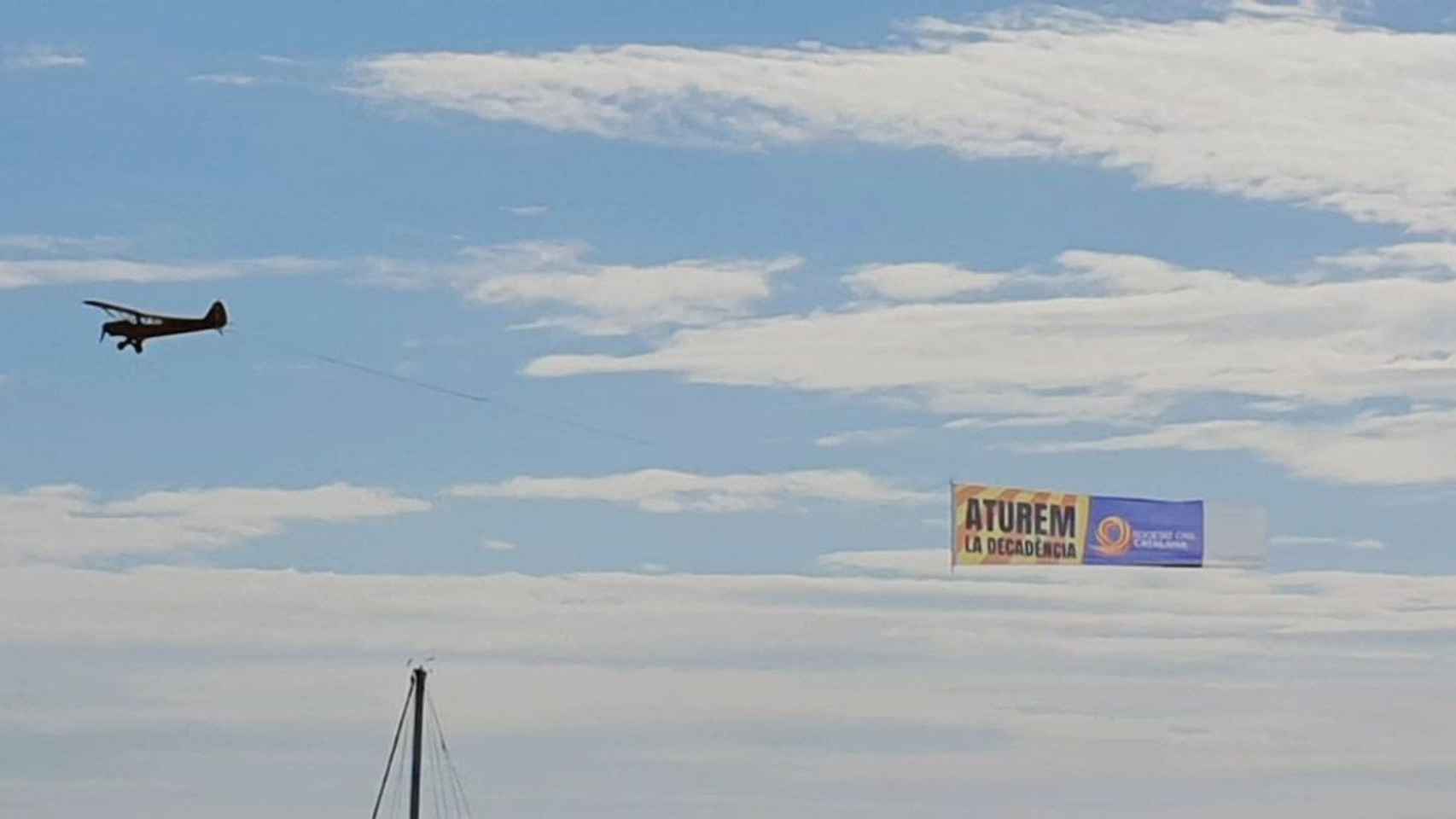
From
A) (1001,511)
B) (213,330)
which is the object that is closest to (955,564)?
(1001,511)

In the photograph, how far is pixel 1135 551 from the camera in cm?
18762

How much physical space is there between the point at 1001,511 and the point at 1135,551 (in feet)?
23.6

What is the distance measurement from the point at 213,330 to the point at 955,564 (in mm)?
35691

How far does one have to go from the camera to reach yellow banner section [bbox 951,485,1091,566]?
181375mm

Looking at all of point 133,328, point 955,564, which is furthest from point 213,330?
point 955,564

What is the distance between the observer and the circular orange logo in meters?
187

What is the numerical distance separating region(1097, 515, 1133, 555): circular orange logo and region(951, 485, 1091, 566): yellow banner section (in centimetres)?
66

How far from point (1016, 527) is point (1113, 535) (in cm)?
509

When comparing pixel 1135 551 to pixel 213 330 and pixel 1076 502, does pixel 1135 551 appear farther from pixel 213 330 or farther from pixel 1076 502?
pixel 213 330

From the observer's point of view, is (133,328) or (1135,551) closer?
(133,328)

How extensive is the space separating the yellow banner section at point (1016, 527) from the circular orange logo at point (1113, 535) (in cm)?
66

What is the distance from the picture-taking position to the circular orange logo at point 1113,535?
614ft

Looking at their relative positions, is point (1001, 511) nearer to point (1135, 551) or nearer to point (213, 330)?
point (1135, 551)

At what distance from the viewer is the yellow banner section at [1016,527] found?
181 metres
